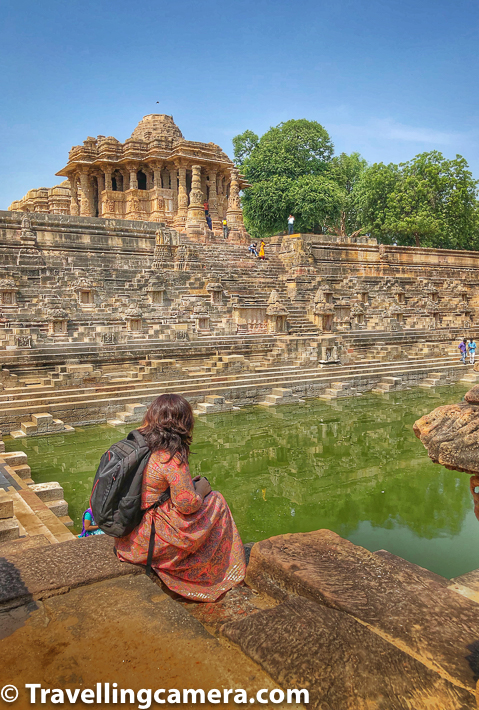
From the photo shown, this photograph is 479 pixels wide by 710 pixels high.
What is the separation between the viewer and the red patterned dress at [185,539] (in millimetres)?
2957

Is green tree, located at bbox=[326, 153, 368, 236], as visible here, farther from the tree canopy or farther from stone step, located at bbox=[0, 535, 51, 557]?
stone step, located at bbox=[0, 535, 51, 557]

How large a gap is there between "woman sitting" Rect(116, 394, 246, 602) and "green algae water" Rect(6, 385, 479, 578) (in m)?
2.28

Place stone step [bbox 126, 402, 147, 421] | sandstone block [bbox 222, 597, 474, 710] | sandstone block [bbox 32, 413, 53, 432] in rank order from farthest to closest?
stone step [bbox 126, 402, 147, 421] → sandstone block [bbox 32, 413, 53, 432] → sandstone block [bbox 222, 597, 474, 710]

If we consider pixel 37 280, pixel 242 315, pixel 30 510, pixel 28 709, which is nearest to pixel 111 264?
pixel 37 280

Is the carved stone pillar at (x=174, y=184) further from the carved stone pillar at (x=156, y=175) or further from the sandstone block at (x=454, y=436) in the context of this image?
the sandstone block at (x=454, y=436)

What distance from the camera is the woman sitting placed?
2959mm

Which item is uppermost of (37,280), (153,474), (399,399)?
(37,280)

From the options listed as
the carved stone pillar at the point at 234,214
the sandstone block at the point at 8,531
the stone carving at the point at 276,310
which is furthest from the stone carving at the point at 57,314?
the carved stone pillar at the point at 234,214

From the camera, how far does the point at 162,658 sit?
7.50 ft

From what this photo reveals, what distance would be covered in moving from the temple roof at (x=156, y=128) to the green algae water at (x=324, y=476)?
24070 mm

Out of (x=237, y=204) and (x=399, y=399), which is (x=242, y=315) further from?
(x=237, y=204)

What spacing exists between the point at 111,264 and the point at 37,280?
3343 millimetres

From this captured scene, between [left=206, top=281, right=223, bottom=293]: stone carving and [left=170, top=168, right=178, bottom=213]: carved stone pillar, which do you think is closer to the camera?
[left=206, top=281, right=223, bottom=293]: stone carving

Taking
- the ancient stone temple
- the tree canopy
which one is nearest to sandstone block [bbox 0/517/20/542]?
the ancient stone temple
